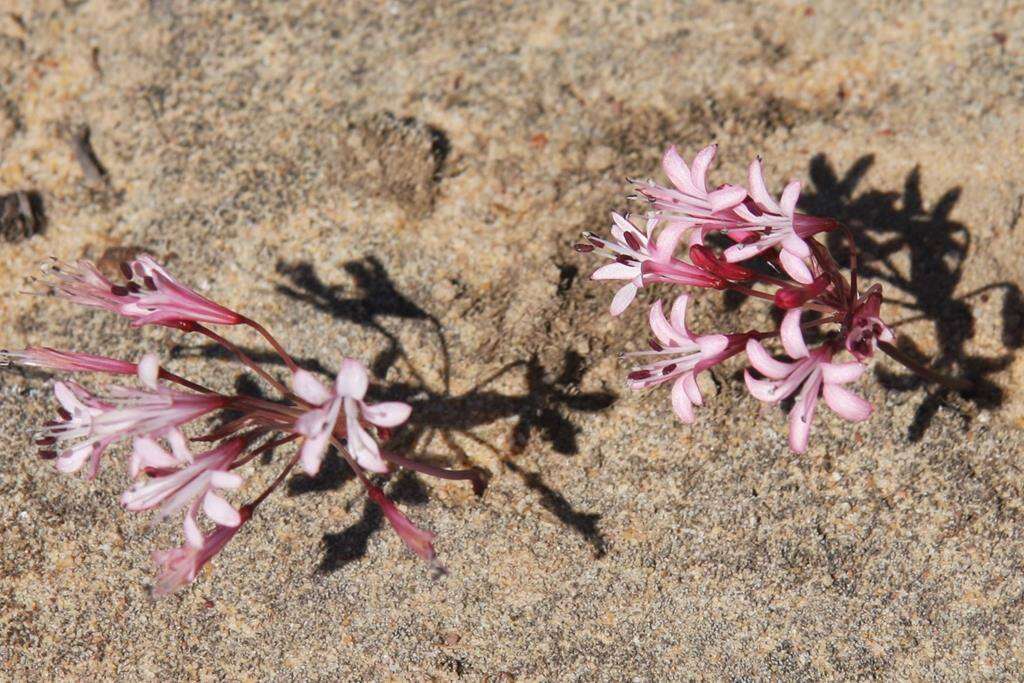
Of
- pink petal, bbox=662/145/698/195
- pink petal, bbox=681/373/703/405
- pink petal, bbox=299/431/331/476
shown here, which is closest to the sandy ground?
pink petal, bbox=681/373/703/405

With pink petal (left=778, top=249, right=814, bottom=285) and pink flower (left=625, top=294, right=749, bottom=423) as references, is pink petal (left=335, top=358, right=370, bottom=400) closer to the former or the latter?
pink flower (left=625, top=294, right=749, bottom=423)

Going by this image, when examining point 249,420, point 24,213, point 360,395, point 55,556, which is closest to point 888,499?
point 360,395

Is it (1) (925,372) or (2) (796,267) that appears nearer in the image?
(2) (796,267)

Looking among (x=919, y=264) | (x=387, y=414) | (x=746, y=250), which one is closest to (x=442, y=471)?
(x=387, y=414)

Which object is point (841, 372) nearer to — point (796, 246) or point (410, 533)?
point (796, 246)

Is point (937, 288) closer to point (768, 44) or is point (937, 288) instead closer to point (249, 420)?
point (768, 44)

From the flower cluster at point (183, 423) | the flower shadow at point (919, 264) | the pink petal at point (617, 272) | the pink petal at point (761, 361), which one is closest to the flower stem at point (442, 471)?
the flower cluster at point (183, 423)
